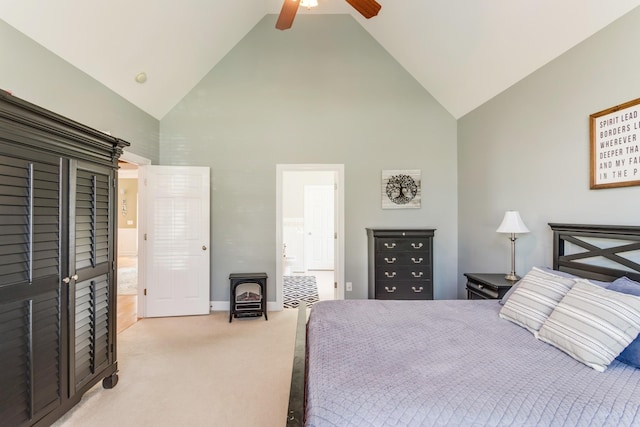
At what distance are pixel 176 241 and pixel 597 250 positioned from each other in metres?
4.30

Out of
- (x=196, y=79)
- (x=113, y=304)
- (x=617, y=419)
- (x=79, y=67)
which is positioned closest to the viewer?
(x=617, y=419)

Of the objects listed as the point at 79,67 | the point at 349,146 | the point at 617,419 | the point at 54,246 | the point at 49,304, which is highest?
the point at 79,67

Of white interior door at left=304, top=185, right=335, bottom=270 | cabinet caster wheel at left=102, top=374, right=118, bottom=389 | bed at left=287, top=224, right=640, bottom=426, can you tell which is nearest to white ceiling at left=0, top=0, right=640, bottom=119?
bed at left=287, top=224, right=640, bottom=426

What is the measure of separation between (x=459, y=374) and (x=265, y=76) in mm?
4213

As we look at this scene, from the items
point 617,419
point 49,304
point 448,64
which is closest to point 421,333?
point 617,419

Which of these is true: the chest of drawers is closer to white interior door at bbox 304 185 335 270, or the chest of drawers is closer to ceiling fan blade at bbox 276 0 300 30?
ceiling fan blade at bbox 276 0 300 30

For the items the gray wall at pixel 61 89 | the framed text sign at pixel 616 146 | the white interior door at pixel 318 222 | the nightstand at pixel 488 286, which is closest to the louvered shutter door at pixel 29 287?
the gray wall at pixel 61 89

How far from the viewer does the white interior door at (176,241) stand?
4012mm

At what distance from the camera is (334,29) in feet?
14.1

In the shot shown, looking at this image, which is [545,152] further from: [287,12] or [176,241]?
[176,241]

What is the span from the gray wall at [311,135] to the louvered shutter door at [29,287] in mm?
2490

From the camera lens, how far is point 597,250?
219cm

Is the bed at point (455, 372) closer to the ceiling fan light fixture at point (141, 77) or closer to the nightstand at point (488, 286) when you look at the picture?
the nightstand at point (488, 286)

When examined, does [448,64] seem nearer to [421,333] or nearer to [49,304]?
[421,333]
